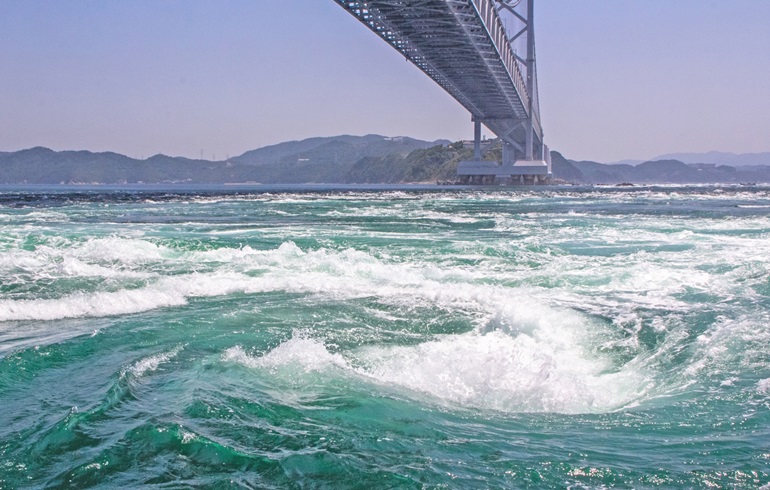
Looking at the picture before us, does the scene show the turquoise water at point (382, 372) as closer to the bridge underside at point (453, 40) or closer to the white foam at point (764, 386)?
the white foam at point (764, 386)

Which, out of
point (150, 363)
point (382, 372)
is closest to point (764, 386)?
point (382, 372)

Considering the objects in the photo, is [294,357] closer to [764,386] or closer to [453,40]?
[764,386]

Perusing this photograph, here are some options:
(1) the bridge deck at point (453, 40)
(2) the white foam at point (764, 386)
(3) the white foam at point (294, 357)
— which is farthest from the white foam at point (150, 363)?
(1) the bridge deck at point (453, 40)

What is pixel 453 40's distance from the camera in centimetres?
3234

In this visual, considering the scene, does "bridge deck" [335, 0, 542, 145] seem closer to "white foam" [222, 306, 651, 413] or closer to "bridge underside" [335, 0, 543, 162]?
"bridge underside" [335, 0, 543, 162]

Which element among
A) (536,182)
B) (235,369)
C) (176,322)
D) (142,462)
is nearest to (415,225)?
(176,322)

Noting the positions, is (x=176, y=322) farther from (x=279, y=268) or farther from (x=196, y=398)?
(x=279, y=268)

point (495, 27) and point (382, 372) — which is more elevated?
point (495, 27)

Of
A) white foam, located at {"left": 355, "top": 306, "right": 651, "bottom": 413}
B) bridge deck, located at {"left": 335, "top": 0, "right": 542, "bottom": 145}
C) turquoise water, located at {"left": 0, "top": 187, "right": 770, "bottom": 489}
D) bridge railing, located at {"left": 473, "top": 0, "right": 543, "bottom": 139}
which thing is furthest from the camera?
bridge railing, located at {"left": 473, "top": 0, "right": 543, "bottom": 139}

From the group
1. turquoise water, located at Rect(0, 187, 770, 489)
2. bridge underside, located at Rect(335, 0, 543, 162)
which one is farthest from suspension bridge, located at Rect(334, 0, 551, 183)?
turquoise water, located at Rect(0, 187, 770, 489)

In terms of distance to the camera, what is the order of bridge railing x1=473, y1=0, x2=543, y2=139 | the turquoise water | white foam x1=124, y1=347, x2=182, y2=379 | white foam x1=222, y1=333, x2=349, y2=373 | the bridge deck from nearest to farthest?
the turquoise water < white foam x1=124, y1=347, x2=182, y2=379 < white foam x1=222, y1=333, x2=349, y2=373 < the bridge deck < bridge railing x1=473, y1=0, x2=543, y2=139

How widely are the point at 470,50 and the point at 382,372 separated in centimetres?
3178

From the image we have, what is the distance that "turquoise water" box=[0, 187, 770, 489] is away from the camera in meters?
2.98

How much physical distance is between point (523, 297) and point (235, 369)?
13.3 ft
